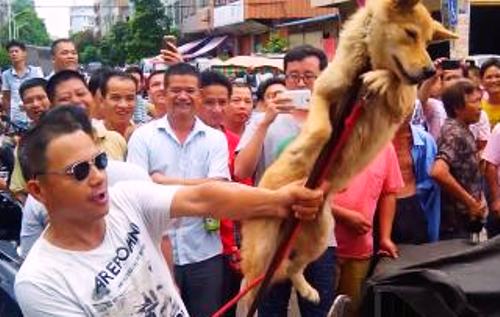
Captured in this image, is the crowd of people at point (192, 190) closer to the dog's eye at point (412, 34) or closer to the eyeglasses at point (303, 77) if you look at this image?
the eyeglasses at point (303, 77)

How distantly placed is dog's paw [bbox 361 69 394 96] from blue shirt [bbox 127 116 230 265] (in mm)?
2321

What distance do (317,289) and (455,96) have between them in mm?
2046

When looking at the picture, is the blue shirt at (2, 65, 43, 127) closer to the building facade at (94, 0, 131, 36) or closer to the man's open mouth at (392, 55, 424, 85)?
the man's open mouth at (392, 55, 424, 85)

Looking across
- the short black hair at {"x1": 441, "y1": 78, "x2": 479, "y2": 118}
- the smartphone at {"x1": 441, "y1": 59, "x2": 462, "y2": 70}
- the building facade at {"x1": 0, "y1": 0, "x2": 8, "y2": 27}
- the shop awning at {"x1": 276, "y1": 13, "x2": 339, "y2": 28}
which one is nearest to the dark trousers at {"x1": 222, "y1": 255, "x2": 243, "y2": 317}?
the short black hair at {"x1": 441, "y1": 78, "x2": 479, "y2": 118}

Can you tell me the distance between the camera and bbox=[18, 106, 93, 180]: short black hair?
2.57m

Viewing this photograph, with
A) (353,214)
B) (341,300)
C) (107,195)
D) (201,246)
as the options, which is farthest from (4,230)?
(107,195)

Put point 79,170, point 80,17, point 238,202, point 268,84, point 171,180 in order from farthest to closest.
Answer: point 80,17 < point 268,84 < point 171,180 < point 238,202 < point 79,170

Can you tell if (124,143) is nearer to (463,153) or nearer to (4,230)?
(4,230)

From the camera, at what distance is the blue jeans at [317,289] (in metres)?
4.72

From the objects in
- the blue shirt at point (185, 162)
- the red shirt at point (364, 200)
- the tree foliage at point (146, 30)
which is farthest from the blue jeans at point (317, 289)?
the tree foliage at point (146, 30)

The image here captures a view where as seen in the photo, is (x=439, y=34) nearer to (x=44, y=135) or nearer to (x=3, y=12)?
(x=44, y=135)

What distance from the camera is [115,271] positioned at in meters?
2.55

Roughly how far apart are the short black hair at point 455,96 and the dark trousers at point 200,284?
7.43ft

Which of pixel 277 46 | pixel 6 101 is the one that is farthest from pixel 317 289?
pixel 277 46
